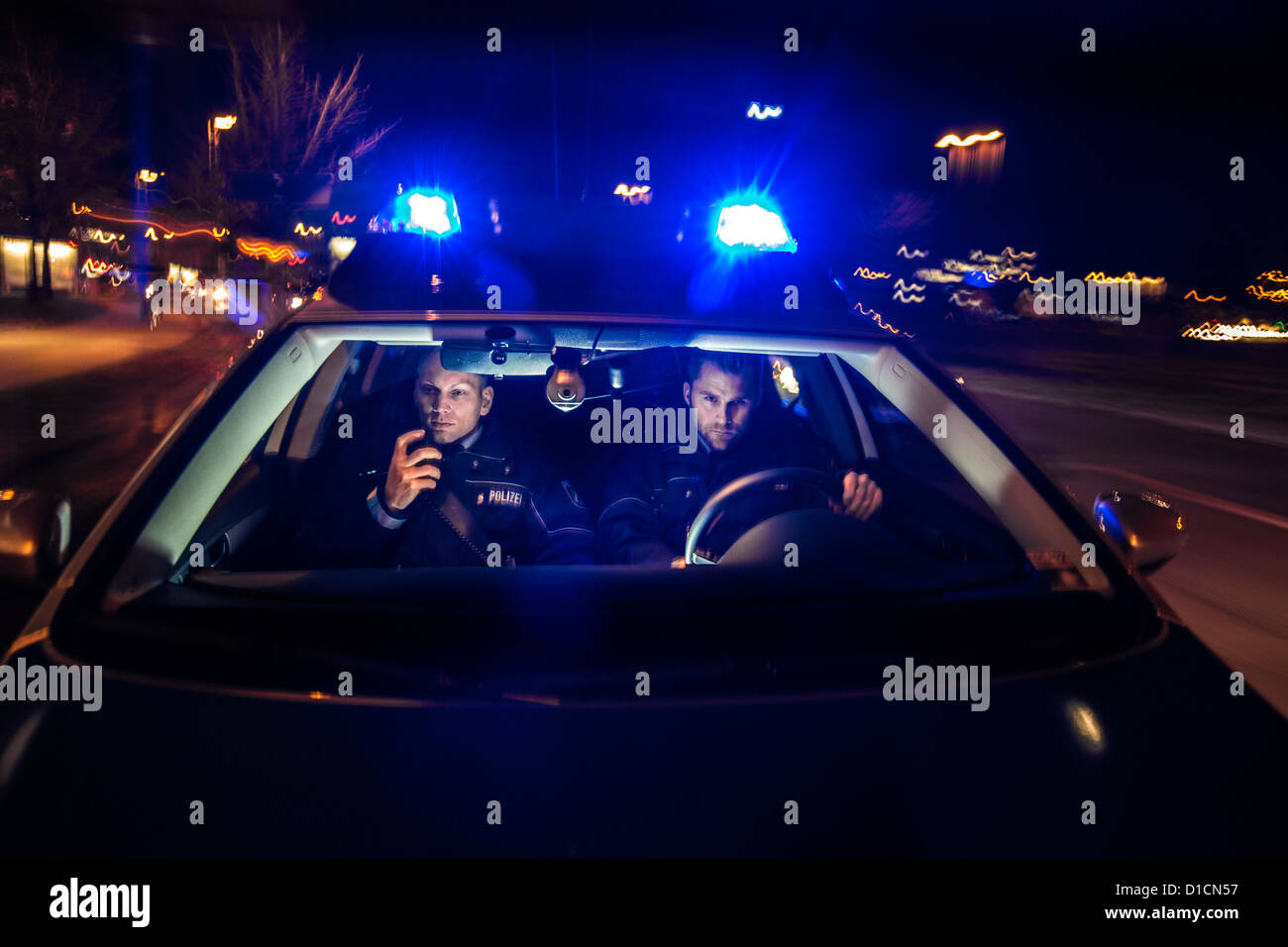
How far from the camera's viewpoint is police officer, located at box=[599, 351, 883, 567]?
3143mm

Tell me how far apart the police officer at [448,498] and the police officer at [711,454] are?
17cm

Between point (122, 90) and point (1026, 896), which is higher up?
point (122, 90)

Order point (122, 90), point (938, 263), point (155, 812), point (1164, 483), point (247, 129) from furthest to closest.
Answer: point (938, 263) < point (122, 90) < point (247, 129) < point (1164, 483) < point (155, 812)

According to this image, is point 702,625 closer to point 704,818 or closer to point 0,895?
point 704,818

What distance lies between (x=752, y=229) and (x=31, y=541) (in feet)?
5.71

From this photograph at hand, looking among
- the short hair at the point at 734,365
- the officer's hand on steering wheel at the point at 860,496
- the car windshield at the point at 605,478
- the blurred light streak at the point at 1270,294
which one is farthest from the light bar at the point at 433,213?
the blurred light streak at the point at 1270,294

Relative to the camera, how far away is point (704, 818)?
1497mm

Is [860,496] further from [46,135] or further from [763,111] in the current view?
[46,135]

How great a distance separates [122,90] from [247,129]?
37.4ft

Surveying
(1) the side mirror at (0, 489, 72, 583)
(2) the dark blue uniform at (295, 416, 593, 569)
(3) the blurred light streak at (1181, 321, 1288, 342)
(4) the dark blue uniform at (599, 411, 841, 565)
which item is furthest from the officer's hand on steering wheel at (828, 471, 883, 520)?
(3) the blurred light streak at (1181, 321, 1288, 342)

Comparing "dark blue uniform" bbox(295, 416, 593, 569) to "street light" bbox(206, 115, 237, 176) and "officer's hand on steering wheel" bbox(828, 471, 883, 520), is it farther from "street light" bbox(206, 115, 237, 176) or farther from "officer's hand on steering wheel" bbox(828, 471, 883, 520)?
"street light" bbox(206, 115, 237, 176)

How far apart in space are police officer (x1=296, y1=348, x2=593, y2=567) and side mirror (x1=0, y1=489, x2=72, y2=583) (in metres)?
0.64

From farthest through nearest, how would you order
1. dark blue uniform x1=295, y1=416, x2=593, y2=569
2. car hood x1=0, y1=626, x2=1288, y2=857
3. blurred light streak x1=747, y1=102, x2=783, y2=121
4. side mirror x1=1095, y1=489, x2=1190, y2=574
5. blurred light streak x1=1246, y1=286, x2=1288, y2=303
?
1. blurred light streak x1=1246, y1=286, x2=1288, y2=303
2. blurred light streak x1=747, y1=102, x2=783, y2=121
3. dark blue uniform x1=295, y1=416, x2=593, y2=569
4. side mirror x1=1095, y1=489, x2=1190, y2=574
5. car hood x1=0, y1=626, x2=1288, y2=857

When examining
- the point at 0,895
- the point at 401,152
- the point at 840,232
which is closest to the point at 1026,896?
the point at 0,895
